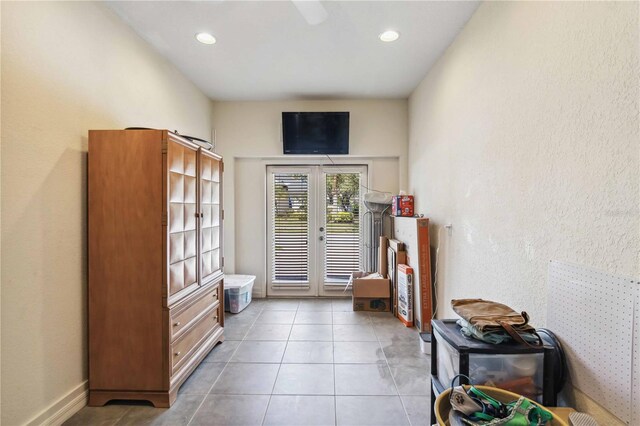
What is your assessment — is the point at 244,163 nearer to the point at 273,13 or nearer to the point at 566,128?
the point at 273,13

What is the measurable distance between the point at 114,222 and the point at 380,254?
313 cm

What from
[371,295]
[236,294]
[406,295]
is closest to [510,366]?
[406,295]

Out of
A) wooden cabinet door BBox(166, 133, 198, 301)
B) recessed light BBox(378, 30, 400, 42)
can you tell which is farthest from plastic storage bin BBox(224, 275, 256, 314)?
recessed light BBox(378, 30, 400, 42)

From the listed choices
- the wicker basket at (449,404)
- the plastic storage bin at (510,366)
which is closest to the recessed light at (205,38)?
the plastic storage bin at (510,366)

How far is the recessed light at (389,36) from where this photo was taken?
2.61 m

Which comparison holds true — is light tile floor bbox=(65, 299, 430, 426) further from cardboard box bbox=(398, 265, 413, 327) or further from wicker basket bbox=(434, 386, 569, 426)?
wicker basket bbox=(434, 386, 569, 426)

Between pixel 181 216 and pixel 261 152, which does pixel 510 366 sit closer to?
pixel 181 216

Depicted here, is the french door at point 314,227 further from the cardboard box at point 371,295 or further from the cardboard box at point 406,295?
the cardboard box at point 406,295

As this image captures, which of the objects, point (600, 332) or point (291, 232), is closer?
point (600, 332)

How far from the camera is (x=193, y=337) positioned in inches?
97.9

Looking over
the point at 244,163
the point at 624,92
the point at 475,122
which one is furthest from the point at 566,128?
the point at 244,163

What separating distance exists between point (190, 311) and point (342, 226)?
2.58 meters

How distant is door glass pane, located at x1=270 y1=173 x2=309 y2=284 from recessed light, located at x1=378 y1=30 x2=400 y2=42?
7.34 ft

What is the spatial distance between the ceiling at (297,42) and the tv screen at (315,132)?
0.35 meters
